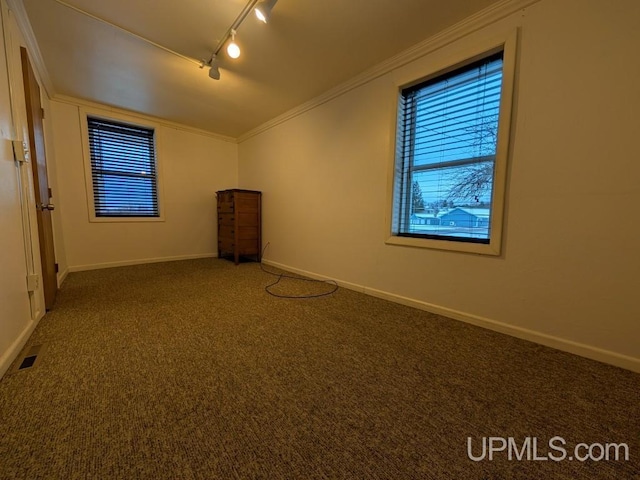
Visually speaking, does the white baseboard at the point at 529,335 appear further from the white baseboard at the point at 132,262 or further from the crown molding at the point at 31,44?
the crown molding at the point at 31,44

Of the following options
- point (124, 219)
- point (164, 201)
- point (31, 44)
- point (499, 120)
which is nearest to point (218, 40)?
point (31, 44)

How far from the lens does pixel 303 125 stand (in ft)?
10.5

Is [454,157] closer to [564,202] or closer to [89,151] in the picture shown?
[564,202]

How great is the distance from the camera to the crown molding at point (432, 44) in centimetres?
164

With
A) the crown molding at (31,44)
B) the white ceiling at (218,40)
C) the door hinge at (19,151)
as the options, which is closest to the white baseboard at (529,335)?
the white ceiling at (218,40)

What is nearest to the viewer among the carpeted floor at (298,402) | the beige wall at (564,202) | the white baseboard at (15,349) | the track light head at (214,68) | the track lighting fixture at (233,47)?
the carpeted floor at (298,402)

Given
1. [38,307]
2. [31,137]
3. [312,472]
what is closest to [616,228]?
[312,472]

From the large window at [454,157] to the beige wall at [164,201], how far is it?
3.44 metres

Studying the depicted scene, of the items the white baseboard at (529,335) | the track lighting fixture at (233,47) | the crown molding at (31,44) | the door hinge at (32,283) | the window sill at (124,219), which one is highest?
the crown molding at (31,44)

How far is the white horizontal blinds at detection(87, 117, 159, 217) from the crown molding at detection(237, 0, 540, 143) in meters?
2.66

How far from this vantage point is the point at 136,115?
3574 mm

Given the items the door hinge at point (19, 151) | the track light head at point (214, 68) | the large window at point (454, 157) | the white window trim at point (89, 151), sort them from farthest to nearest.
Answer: the white window trim at point (89, 151), the track light head at point (214, 68), the large window at point (454, 157), the door hinge at point (19, 151)

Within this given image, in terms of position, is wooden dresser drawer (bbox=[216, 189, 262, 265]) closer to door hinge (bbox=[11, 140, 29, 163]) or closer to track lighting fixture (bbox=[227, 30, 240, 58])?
track lighting fixture (bbox=[227, 30, 240, 58])

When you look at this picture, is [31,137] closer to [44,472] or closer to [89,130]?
[89,130]
